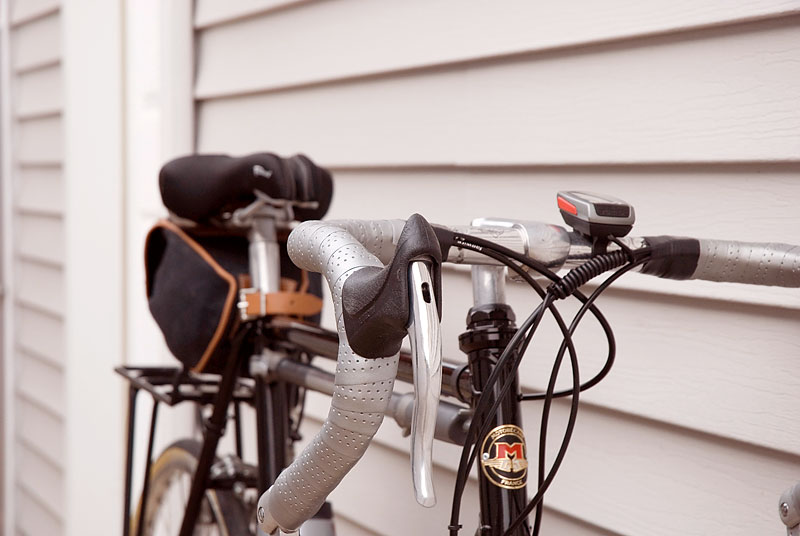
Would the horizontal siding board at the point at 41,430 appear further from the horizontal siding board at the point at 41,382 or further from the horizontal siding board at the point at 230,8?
the horizontal siding board at the point at 230,8

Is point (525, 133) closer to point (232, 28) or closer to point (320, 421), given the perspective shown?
point (320, 421)

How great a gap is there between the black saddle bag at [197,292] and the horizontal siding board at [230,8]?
0.67 metres

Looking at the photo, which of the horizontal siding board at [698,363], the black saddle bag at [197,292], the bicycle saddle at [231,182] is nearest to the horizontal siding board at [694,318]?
the horizontal siding board at [698,363]

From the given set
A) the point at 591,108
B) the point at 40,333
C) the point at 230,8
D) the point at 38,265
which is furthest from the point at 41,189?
the point at 591,108

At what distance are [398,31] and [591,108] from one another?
485 mm

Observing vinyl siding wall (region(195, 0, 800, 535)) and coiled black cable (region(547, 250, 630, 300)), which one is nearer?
coiled black cable (region(547, 250, 630, 300))

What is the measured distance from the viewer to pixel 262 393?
51.4 inches

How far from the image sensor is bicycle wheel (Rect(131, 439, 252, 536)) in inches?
56.7

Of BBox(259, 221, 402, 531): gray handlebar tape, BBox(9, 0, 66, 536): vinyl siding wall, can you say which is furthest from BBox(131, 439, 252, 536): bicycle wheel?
Result: BBox(9, 0, 66, 536): vinyl siding wall

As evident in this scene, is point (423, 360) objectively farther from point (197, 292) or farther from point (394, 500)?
point (394, 500)

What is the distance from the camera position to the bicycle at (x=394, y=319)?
626 millimetres

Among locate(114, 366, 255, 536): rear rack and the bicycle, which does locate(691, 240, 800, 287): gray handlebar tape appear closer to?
the bicycle

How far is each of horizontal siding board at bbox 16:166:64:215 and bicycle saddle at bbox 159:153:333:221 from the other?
208cm

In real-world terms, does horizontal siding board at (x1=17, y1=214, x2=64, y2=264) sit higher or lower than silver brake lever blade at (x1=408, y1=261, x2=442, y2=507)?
lower
